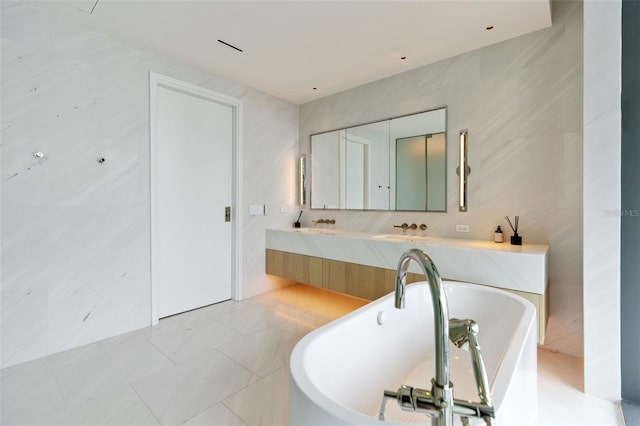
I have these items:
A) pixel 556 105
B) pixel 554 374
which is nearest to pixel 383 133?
pixel 556 105

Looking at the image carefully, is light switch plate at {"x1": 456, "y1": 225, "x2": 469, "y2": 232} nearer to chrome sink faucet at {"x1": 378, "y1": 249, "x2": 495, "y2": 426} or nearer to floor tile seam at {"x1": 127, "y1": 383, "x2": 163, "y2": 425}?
Answer: chrome sink faucet at {"x1": 378, "y1": 249, "x2": 495, "y2": 426}

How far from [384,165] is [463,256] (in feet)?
4.61

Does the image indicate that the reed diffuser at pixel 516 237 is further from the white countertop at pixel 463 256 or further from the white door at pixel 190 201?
the white door at pixel 190 201

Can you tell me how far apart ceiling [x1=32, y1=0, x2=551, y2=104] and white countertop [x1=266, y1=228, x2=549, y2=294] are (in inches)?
67.6

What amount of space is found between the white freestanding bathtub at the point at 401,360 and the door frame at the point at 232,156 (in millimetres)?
2161

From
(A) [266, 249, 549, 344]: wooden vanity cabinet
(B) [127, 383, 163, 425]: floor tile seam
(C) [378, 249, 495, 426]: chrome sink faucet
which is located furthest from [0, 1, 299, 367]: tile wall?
(C) [378, 249, 495, 426]: chrome sink faucet

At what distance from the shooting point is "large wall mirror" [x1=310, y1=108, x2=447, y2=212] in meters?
2.97

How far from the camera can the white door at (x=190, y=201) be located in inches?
116

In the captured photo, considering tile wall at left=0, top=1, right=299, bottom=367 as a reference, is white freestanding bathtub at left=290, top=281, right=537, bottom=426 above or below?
below

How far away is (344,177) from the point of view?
12.3ft

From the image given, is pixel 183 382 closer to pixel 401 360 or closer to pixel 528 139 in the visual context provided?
pixel 401 360

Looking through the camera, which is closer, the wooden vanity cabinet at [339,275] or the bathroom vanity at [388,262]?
the bathroom vanity at [388,262]

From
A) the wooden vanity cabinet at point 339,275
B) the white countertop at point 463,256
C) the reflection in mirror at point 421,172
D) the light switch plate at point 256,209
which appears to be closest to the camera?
the white countertop at point 463,256

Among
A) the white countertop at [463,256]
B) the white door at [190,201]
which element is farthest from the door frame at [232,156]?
the white countertop at [463,256]
